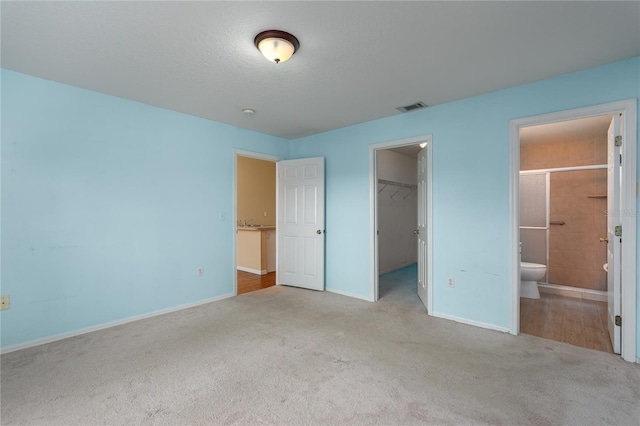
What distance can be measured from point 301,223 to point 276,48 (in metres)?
2.88

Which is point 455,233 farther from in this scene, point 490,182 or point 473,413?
point 473,413

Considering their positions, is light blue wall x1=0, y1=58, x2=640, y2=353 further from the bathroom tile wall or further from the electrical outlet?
the bathroom tile wall

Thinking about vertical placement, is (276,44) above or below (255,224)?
above

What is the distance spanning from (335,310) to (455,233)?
1652 mm

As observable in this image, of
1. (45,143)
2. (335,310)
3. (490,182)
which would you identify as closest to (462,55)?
(490,182)

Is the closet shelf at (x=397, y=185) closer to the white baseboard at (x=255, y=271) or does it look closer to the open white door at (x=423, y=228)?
the open white door at (x=423, y=228)

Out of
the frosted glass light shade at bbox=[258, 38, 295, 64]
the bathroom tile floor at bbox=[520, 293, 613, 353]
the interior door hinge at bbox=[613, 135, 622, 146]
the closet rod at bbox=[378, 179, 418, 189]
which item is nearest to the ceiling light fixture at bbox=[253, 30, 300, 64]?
the frosted glass light shade at bbox=[258, 38, 295, 64]

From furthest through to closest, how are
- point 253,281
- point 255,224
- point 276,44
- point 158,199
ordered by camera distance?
point 255,224
point 253,281
point 158,199
point 276,44

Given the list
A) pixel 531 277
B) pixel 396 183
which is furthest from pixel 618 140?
pixel 396 183

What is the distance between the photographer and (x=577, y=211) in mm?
4336

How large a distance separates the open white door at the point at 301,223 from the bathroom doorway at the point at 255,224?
1.30 feet

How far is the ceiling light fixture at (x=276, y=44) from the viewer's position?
201 cm

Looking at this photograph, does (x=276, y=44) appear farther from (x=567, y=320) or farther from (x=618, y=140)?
(x=567, y=320)

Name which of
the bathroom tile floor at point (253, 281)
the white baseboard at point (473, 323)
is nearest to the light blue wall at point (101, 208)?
the bathroom tile floor at point (253, 281)
